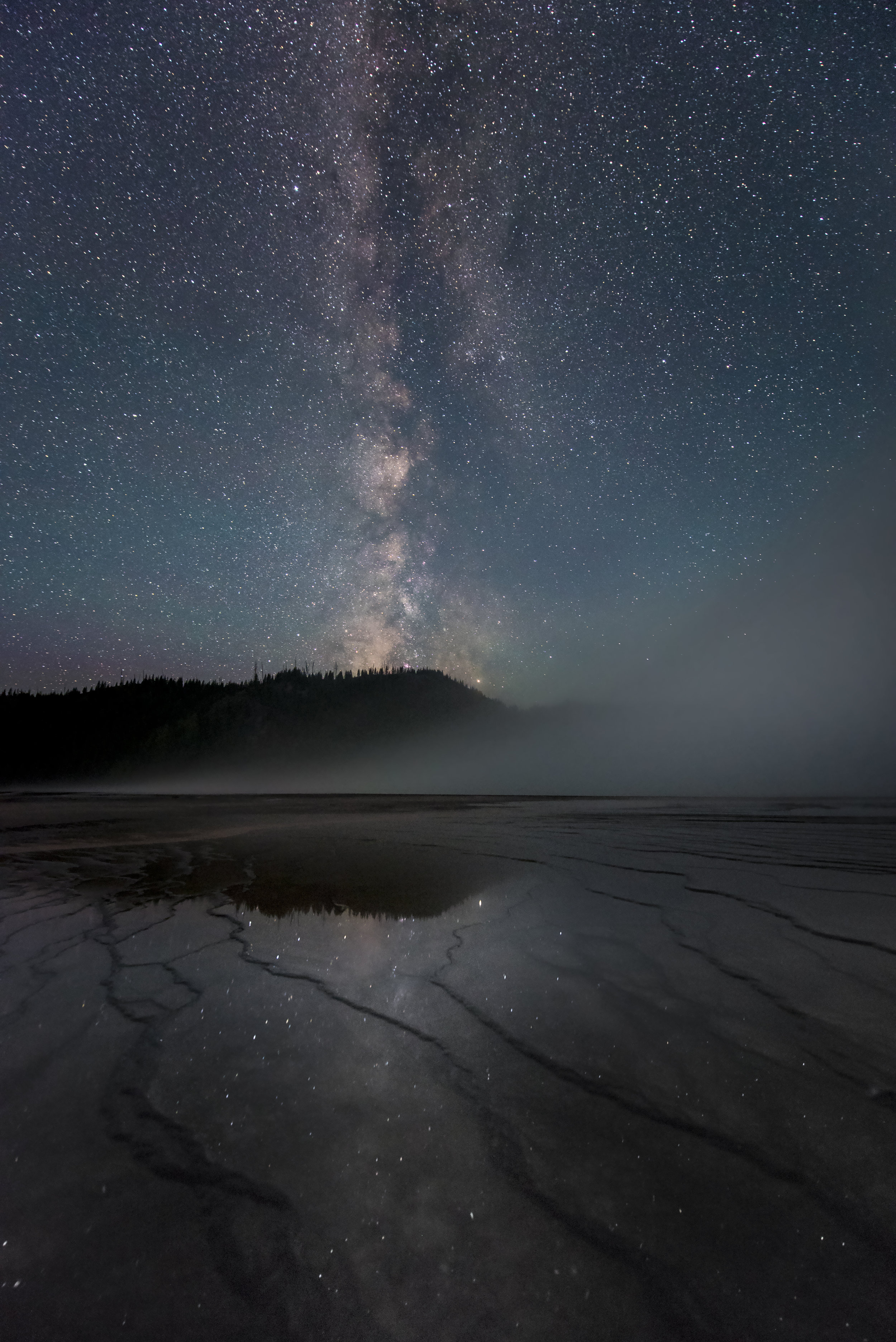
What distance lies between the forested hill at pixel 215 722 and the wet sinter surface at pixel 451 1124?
15358 centimetres

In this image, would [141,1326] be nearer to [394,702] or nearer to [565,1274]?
[565,1274]

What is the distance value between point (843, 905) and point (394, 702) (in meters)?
173

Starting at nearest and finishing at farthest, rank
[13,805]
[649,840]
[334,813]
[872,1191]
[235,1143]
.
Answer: [872,1191], [235,1143], [649,840], [334,813], [13,805]

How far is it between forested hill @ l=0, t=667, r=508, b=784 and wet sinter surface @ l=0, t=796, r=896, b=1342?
504 feet

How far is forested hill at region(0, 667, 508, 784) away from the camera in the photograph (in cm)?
13950

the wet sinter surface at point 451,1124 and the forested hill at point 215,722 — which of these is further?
the forested hill at point 215,722

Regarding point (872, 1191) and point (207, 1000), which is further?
point (207, 1000)

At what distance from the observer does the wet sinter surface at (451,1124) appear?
1.27 metres

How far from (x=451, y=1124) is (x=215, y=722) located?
177 m

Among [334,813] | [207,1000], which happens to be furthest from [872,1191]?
[334,813]

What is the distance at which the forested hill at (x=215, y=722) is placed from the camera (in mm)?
139500

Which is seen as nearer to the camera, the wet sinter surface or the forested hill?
the wet sinter surface

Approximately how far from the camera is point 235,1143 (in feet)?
6.07

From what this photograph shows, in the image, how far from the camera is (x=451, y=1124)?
6.34ft
